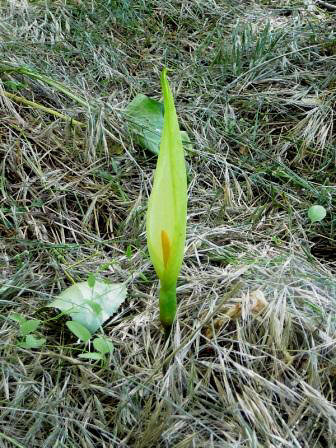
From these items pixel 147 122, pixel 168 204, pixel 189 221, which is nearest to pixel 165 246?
pixel 168 204

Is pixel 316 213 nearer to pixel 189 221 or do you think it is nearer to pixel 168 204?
pixel 189 221

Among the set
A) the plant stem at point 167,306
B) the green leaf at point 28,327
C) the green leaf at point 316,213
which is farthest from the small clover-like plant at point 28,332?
the green leaf at point 316,213

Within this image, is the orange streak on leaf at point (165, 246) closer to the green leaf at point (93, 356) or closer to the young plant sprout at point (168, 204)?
the young plant sprout at point (168, 204)

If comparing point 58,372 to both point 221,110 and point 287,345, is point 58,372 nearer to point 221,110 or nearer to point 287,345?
point 287,345

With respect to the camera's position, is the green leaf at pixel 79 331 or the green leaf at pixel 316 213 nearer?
the green leaf at pixel 79 331

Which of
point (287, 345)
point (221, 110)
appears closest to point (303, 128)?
point (221, 110)

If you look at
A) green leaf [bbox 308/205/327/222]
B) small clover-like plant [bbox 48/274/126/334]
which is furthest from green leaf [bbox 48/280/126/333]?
green leaf [bbox 308/205/327/222]
